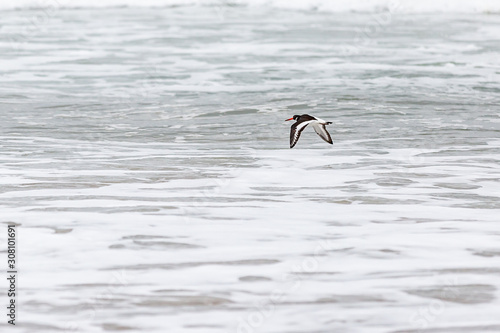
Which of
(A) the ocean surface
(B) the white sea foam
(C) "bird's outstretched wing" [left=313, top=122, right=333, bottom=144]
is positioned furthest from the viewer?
(B) the white sea foam

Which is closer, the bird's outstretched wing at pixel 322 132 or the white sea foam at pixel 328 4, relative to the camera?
the bird's outstretched wing at pixel 322 132

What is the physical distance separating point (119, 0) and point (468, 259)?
27.0 meters

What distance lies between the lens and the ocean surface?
471cm

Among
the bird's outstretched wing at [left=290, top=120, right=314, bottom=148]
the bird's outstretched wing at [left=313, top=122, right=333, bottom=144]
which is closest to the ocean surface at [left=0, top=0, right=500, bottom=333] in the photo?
the bird's outstretched wing at [left=313, top=122, right=333, bottom=144]

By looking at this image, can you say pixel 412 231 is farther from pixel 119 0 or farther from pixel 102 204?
pixel 119 0

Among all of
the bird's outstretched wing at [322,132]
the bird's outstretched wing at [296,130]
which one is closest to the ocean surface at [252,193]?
the bird's outstretched wing at [322,132]

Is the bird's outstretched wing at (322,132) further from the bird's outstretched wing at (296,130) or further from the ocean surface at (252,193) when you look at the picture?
the bird's outstretched wing at (296,130)

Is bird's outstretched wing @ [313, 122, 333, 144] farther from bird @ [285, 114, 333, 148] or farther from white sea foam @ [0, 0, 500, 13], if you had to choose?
white sea foam @ [0, 0, 500, 13]


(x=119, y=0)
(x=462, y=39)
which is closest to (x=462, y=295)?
(x=462, y=39)

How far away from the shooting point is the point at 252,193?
7.10 m

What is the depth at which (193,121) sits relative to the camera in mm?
10805

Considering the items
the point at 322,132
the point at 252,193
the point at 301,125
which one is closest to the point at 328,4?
the point at 322,132

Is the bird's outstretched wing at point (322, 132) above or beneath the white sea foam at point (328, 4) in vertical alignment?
beneath

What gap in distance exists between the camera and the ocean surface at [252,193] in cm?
471
